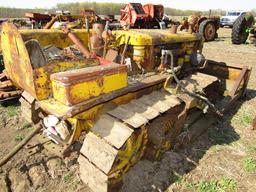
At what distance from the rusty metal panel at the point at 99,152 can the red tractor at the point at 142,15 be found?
13.5 m

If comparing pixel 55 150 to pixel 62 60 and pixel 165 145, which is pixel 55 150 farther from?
pixel 165 145

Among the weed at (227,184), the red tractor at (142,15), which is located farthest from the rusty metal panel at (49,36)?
the red tractor at (142,15)

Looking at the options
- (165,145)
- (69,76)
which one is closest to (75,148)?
(165,145)

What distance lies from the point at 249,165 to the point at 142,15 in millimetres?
13440

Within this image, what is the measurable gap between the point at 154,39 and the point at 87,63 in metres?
1.36

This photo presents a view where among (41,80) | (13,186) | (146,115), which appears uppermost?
(41,80)

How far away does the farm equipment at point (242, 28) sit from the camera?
14484 mm

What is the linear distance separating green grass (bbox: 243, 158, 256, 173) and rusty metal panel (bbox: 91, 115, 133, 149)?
219 cm

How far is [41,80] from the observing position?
316 cm

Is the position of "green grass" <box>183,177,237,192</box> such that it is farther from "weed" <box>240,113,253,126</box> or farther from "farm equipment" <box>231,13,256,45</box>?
"farm equipment" <box>231,13,256,45</box>

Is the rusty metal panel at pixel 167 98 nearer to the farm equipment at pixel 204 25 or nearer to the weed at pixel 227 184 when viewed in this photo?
the weed at pixel 227 184

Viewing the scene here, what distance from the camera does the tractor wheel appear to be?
16.0 m

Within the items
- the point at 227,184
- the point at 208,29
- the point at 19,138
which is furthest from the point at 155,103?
the point at 208,29

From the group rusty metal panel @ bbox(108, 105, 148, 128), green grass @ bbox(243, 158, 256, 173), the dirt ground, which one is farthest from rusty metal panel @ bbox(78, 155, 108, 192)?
green grass @ bbox(243, 158, 256, 173)
